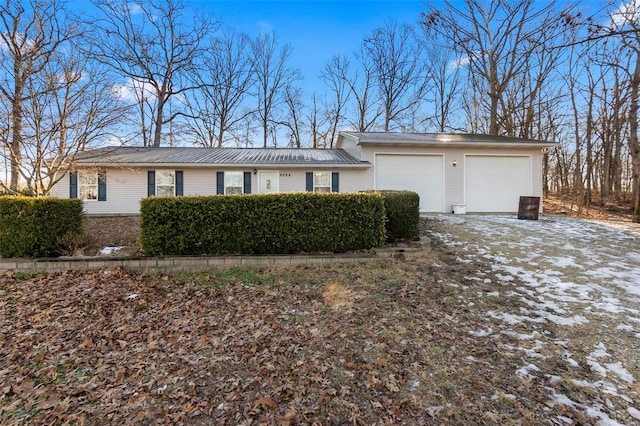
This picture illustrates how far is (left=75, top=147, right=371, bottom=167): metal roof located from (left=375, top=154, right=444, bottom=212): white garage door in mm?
816

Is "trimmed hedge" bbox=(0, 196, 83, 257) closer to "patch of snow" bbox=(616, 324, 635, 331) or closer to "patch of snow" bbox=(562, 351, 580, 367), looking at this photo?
"patch of snow" bbox=(562, 351, 580, 367)

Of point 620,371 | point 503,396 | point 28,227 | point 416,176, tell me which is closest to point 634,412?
point 620,371

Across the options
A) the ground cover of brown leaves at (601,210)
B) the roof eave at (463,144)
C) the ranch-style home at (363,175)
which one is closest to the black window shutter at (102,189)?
the ranch-style home at (363,175)

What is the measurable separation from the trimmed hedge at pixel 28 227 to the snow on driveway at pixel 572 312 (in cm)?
746

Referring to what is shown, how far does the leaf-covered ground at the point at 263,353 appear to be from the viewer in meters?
2.26

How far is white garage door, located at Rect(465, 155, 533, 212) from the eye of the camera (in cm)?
1174

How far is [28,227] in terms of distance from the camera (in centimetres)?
535

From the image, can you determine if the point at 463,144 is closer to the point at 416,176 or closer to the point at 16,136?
the point at 416,176

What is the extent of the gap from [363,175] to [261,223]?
6.98 metres

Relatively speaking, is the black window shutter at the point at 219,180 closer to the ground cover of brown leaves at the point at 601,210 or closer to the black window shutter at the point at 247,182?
the black window shutter at the point at 247,182

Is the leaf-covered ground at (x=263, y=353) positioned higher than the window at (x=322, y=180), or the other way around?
the window at (x=322, y=180)

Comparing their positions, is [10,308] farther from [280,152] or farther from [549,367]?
[280,152]

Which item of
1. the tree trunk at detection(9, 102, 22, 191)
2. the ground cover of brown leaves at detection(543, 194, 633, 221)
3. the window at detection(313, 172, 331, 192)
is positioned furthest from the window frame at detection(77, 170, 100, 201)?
the ground cover of brown leaves at detection(543, 194, 633, 221)

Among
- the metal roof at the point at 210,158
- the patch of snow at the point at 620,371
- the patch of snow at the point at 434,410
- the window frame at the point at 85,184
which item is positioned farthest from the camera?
the window frame at the point at 85,184
